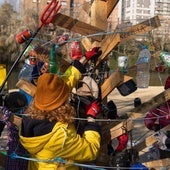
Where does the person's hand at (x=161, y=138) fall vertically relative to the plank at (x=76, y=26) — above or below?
below

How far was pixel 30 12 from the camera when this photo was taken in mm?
29266

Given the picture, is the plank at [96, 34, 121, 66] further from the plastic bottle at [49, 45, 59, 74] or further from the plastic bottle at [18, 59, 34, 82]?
the plastic bottle at [18, 59, 34, 82]

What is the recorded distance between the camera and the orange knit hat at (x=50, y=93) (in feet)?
7.55

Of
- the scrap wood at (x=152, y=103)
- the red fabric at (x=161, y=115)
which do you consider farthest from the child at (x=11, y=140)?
the red fabric at (x=161, y=115)

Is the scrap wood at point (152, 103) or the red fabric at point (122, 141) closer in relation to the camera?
the red fabric at point (122, 141)

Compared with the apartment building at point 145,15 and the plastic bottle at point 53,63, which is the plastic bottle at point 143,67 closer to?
the apartment building at point 145,15

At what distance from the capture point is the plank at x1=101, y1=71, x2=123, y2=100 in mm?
3117

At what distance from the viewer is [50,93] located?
230cm

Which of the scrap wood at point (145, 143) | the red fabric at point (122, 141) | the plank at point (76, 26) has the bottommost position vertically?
the red fabric at point (122, 141)

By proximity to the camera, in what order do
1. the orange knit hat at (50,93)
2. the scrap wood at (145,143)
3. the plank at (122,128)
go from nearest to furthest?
1. the orange knit hat at (50,93)
2. the plank at (122,128)
3. the scrap wood at (145,143)

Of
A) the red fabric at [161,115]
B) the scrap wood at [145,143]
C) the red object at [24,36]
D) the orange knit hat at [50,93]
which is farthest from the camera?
the red fabric at [161,115]

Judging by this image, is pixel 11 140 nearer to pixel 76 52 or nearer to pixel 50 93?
pixel 50 93

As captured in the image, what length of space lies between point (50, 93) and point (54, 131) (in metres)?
0.22

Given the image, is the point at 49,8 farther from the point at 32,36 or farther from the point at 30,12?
the point at 30,12
